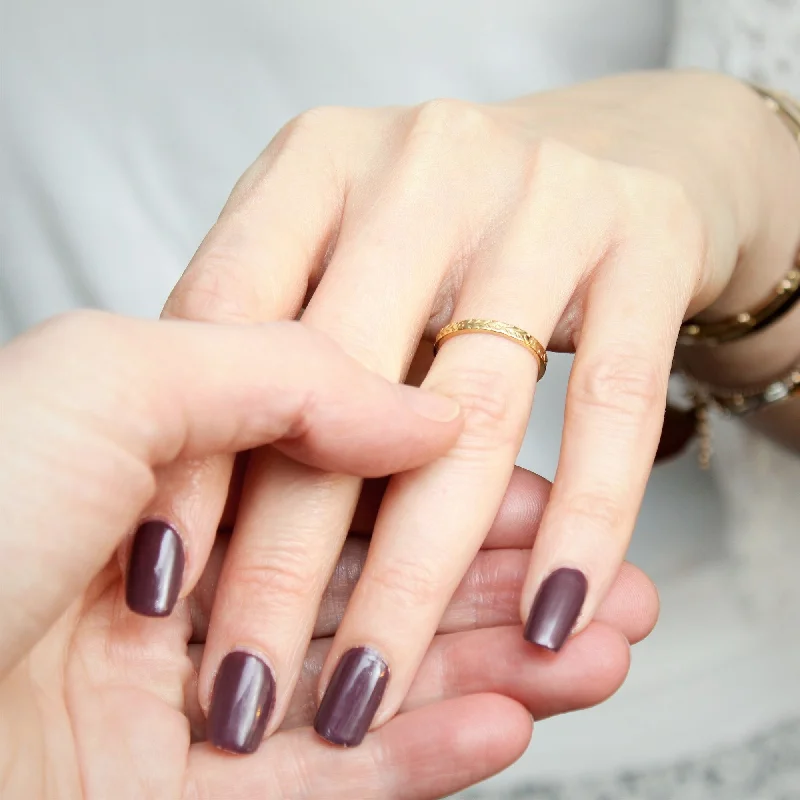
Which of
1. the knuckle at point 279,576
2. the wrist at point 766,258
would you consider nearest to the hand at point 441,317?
the knuckle at point 279,576

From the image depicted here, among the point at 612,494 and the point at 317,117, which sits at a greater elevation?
the point at 317,117

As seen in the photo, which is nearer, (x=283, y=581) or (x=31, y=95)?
(x=283, y=581)

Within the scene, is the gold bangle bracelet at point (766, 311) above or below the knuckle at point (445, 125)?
below

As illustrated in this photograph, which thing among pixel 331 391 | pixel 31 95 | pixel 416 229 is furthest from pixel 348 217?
pixel 31 95

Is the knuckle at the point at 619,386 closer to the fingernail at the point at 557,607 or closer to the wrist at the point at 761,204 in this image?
the fingernail at the point at 557,607

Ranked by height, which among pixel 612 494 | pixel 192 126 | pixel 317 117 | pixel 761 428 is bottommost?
pixel 761 428

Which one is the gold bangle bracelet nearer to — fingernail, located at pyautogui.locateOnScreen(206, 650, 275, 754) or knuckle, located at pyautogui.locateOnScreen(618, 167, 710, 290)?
knuckle, located at pyautogui.locateOnScreen(618, 167, 710, 290)

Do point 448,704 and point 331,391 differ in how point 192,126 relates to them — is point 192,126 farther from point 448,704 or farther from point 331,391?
point 448,704
